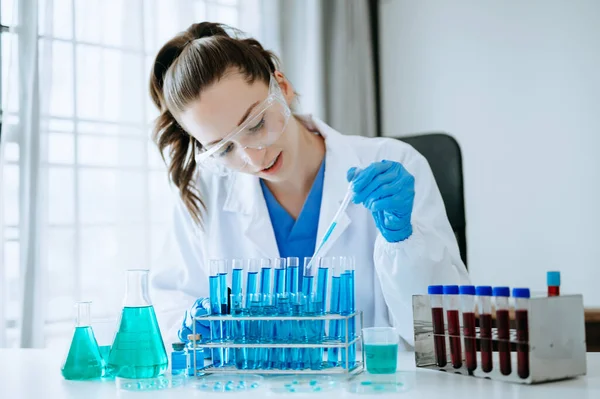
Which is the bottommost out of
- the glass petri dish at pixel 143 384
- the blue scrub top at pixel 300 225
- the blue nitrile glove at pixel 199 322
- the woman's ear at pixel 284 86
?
the glass petri dish at pixel 143 384

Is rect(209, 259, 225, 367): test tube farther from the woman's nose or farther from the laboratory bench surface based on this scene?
the woman's nose

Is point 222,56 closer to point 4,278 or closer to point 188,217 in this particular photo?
point 188,217

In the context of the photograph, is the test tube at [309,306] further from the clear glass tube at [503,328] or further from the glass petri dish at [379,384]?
the clear glass tube at [503,328]

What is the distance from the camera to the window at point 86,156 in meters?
2.35

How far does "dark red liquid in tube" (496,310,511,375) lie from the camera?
1114 millimetres

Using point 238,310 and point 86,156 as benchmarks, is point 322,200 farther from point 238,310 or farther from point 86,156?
point 86,156

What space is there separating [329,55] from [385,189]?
2320mm

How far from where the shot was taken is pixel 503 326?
44.2 inches

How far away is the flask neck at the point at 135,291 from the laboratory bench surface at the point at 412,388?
0.15 meters

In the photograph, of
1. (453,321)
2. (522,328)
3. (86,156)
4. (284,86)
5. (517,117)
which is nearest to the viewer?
(522,328)

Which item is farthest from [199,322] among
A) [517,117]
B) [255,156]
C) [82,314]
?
[517,117]

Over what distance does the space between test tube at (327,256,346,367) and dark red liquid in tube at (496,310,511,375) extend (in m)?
0.29

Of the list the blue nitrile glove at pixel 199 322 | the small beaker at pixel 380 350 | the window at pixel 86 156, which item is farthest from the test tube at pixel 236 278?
the window at pixel 86 156

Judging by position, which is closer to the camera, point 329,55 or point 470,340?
point 470,340
